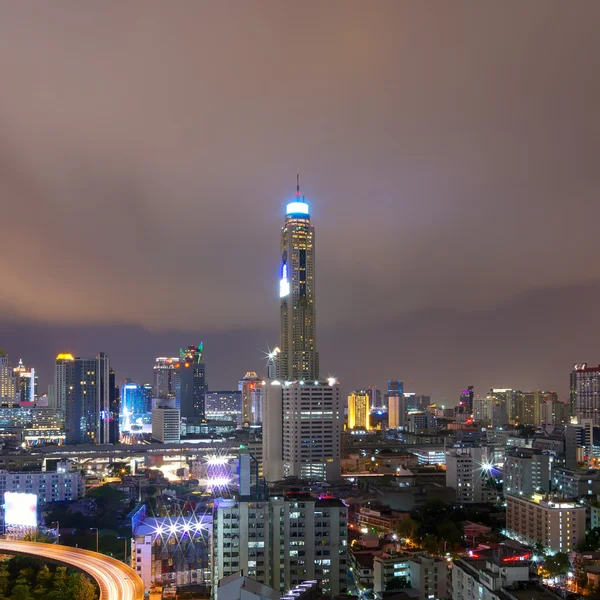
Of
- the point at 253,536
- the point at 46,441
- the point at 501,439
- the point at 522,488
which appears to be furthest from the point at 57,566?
the point at 46,441

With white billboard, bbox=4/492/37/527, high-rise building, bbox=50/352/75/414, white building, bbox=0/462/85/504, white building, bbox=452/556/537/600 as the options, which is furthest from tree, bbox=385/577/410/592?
high-rise building, bbox=50/352/75/414

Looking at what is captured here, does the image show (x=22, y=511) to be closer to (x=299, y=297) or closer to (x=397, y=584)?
(x=397, y=584)

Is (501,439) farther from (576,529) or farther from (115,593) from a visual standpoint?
(115,593)

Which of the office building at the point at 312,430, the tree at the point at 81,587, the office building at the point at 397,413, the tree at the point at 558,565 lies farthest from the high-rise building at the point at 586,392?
the tree at the point at 81,587

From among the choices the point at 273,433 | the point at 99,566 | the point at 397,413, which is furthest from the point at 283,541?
the point at 397,413

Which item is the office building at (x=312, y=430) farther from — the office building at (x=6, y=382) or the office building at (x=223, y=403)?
the office building at (x=223, y=403)

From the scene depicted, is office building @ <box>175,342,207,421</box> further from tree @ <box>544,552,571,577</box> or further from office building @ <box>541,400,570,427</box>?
tree @ <box>544,552,571,577</box>
